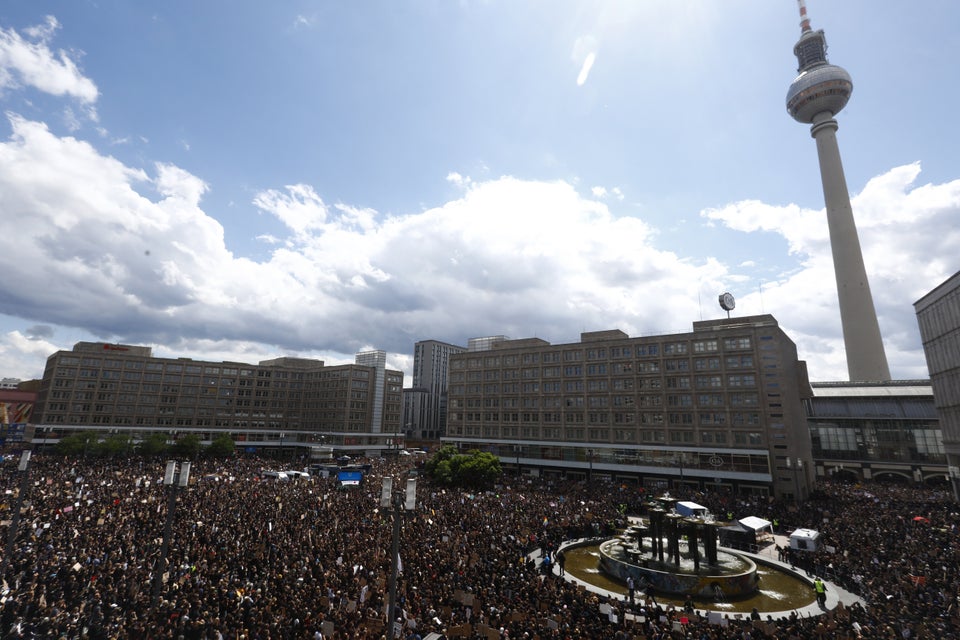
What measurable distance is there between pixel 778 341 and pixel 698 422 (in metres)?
14.3

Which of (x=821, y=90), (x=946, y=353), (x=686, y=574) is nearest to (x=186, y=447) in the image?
(x=686, y=574)

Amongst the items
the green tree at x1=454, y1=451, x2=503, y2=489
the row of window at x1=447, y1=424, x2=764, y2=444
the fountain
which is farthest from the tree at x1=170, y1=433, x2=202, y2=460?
the fountain

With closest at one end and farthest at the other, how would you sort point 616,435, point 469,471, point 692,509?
point 692,509 → point 469,471 → point 616,435

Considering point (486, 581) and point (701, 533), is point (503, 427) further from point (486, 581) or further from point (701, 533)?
point (486, 581)

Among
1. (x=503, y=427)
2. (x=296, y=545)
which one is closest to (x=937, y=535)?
(x=296, y=545)

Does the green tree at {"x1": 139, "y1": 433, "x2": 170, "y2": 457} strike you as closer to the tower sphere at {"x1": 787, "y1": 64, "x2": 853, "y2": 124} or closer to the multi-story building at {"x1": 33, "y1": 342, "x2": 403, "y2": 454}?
the multi-story building at {"x1": 33, "y1": 342, "x2": 403, "y2": 454}

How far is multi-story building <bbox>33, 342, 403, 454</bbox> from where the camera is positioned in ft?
309

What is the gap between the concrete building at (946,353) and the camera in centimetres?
4138

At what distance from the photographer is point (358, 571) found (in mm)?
21844

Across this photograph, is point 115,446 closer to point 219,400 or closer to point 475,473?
point 219,400

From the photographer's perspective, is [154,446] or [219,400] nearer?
[154,446]

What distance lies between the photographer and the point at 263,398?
113688 mm

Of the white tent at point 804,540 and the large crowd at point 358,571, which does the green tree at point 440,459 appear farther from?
the white tent at point 804,540

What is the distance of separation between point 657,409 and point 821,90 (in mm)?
94408
